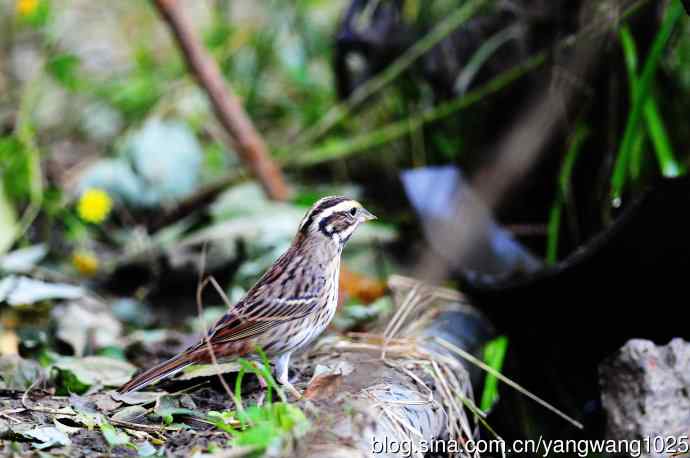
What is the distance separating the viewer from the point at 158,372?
11.2 feet

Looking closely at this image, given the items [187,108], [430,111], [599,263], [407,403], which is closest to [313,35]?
[187,108]

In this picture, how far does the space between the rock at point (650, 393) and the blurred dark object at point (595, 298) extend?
1.37ft

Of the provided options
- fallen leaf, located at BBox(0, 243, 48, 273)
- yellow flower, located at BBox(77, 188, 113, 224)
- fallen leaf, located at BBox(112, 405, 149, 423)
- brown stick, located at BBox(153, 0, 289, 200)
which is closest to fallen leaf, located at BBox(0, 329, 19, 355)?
fallen leaf, located at BBox(0, 243, 48, 273)

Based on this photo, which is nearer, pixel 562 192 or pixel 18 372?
pixel 18 372

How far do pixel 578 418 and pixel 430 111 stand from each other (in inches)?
97.4

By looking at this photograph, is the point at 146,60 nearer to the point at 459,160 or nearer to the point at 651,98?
the point at 459,160

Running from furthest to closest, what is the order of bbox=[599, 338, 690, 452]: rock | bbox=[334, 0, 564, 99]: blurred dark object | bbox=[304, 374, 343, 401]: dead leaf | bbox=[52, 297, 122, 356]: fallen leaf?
bbox=[334, 0, 564, 99]: blurred dark object < bbox=[52, 297, 122, 356]: fallen leaf < bbox=[599, 338, 690, 452]: rock < bbox=[304, 374, 343, 401]: dead leaf

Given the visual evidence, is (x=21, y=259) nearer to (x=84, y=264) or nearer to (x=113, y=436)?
(x=84, y=264)

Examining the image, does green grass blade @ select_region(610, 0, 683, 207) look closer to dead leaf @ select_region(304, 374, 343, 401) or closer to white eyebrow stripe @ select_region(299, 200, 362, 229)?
white eyebrow stripe @ select_region(299, 200, 362, 229)

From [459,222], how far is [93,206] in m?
2.27

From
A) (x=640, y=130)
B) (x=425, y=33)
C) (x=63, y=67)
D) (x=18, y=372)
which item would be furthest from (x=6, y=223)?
(x=640, y=130)

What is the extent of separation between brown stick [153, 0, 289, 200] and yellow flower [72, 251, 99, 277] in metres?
1.19

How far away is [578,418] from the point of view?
4.38m

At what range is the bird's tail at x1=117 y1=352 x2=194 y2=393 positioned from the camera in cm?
342
